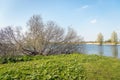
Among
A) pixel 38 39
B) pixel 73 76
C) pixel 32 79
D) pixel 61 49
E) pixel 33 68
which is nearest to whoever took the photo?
pixel 32 79

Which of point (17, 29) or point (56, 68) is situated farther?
point (17, 29)

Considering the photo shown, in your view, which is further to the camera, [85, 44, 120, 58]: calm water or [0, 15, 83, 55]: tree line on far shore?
[85, 44, 120, 58]: calm water

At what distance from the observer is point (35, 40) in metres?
16.1

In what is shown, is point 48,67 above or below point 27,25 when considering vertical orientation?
below

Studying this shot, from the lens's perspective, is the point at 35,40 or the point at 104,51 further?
the point at 104,51

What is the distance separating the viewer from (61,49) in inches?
676

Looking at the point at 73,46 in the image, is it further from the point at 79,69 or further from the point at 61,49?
the point at 79,69

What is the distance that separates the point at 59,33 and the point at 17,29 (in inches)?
127

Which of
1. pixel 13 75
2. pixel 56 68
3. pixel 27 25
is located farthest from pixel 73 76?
pixel 27 25

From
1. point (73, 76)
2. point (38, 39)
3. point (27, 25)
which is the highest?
point (27, 25)

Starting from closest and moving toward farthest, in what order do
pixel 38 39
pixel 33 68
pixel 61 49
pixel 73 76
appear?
pixel 73 76 < pixel 33 68 < pixel 38 39 < pixel 61 49

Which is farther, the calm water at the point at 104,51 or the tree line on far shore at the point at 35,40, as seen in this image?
the calm water at the point at 104,51

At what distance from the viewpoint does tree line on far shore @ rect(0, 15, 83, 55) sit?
1609 cm

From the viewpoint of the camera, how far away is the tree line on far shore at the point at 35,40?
16.1 meters
